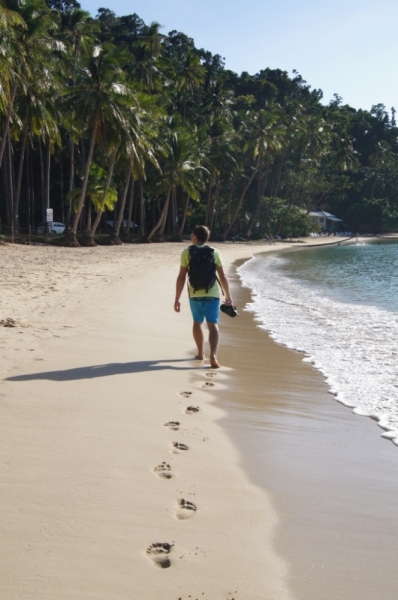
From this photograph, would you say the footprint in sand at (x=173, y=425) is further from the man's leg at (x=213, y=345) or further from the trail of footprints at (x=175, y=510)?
the man's leg at (x=213, y=345)

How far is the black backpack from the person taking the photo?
6848 millimetres

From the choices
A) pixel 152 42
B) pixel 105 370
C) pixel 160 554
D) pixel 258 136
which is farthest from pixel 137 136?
pixel 160 554

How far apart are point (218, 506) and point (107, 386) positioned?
2.48 meters

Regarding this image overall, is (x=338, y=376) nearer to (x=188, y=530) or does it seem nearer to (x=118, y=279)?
(x=188, y=530)

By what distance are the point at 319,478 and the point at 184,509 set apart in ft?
3.36

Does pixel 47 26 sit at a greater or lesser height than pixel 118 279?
greater

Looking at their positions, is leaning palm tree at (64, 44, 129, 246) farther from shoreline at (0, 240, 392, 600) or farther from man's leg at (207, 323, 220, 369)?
shoreline at (0, 240, 392, 600)

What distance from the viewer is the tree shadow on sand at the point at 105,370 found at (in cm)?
568

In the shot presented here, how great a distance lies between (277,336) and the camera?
955 cm

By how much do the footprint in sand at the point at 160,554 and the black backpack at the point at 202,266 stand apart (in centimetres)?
424

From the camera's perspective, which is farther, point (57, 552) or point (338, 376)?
point (338, 376)

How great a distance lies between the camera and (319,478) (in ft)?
12.7

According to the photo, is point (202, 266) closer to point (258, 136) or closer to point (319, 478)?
point (319, 478)

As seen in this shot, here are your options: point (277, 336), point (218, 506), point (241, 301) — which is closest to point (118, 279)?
point (241, 301)
